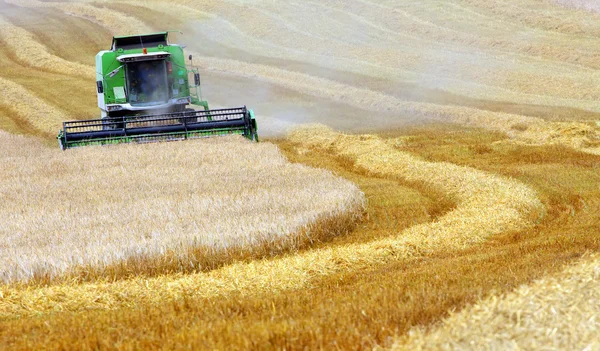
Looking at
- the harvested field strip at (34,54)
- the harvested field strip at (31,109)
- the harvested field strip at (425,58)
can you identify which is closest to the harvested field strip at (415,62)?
the harvested field strip at (425,58)

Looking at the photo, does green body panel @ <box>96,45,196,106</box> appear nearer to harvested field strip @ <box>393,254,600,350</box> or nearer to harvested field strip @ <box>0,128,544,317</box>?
harvested field strip @ <box>0,128,544,317</box>

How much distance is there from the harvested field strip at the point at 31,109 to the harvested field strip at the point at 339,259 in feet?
45.0

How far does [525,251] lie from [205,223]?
386 centimetres

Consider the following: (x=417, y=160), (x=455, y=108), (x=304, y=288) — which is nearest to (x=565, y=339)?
(x=304, y=288)

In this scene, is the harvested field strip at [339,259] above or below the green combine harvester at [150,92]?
below

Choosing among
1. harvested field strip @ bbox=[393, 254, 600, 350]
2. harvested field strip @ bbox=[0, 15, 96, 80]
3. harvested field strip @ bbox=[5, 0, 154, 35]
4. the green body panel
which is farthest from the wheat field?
harvested field strip @ bbox=[5, 0, 154, 35]

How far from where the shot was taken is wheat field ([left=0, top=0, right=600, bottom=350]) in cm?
521

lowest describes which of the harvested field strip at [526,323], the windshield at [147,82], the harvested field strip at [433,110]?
the harvested field strip at [433,110]

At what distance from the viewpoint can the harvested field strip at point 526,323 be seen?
4453 mm

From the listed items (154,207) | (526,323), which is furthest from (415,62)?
(526,323)

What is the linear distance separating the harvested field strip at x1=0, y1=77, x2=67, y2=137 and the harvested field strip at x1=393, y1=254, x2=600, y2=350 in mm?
19307

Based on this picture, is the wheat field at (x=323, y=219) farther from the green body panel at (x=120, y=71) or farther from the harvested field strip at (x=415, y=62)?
the green body panel at (x=120, y=71)

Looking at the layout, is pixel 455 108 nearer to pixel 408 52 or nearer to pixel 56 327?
pixel 408 52

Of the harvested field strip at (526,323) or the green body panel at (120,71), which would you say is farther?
the green body panel at (120,71)
